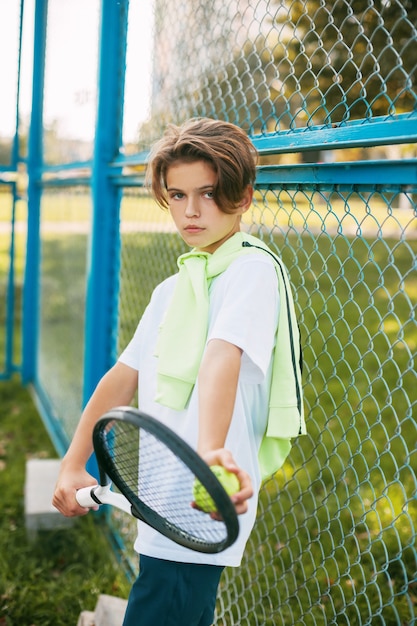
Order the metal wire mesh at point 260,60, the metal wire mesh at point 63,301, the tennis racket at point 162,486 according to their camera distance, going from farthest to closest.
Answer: the metal wire mesh at point 63,301 < the metal wire mesh at point 260,60 < the tennis racket at point 162,486

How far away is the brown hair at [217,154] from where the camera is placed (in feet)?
5.67

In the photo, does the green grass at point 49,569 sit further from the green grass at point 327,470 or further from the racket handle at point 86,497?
the racket handle at point 86,497

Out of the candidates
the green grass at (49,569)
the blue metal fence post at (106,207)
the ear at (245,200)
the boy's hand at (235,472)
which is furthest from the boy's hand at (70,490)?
the blue metal fence post at (106,207)

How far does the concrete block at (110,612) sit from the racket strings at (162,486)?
100cm

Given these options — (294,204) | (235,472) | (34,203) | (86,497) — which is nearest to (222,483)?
(235,472)

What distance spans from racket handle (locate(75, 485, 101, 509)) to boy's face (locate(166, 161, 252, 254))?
0.62m

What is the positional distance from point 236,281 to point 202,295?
103mm

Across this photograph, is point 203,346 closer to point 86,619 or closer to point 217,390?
point 217,390

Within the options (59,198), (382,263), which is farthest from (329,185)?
(382,263)

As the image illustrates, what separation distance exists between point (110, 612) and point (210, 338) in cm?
139

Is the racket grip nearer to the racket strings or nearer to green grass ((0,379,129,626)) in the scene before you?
the racket strings

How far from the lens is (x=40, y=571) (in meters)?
3.24

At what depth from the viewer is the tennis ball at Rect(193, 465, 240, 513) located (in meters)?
1.33

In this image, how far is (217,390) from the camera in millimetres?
1521
